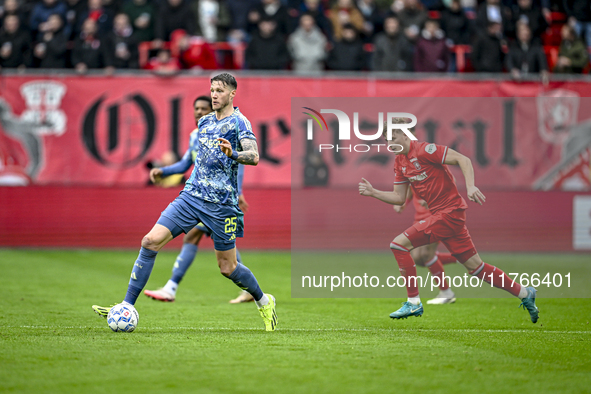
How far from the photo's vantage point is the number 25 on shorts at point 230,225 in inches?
258

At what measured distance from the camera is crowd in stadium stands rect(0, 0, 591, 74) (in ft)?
52.0

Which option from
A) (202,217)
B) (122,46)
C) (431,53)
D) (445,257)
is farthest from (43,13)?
(202,217)

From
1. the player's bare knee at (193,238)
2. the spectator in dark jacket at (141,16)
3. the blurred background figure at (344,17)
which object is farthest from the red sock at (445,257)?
the spectator in dark jacket at (141,16)

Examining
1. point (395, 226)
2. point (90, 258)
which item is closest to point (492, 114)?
point (395, 226)

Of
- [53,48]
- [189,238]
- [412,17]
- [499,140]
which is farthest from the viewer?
[412,17]

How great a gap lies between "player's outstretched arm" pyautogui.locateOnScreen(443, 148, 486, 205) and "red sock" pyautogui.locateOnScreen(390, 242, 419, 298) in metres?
0.90

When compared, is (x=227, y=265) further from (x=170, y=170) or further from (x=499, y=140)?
(x=499, y=140)

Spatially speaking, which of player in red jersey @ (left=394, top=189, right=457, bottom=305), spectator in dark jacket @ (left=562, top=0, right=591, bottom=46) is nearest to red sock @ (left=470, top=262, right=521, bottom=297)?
player in red jersey @ (left=394, top=189, right=457, bottom=305)

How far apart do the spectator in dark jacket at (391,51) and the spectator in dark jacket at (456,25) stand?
5.37 ft

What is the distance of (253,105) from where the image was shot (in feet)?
50.8

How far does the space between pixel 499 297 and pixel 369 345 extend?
4.05 metres

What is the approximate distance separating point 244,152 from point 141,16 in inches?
448

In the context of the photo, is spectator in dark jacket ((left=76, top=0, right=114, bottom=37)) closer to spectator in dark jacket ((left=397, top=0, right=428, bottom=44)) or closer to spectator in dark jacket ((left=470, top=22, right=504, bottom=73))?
spectator in dark jacket ((left=397, top=0, right=428, bottom=44))

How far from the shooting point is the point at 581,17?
17953 millimetres
